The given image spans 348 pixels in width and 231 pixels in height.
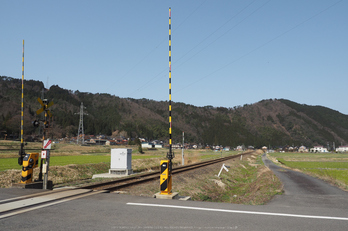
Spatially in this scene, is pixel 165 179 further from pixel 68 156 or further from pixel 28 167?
pixel 68 156

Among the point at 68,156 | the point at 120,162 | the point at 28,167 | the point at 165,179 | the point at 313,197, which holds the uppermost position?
the point at 28,167

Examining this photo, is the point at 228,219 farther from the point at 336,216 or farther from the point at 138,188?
the point at 138,188

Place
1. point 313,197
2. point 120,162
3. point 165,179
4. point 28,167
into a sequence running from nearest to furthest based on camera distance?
1. point 165,179
2. point 28,167
3. point 313,197
4. point 120,162

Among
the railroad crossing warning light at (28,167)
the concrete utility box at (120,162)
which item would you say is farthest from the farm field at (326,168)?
the railroad crossing warning light at (28,167)

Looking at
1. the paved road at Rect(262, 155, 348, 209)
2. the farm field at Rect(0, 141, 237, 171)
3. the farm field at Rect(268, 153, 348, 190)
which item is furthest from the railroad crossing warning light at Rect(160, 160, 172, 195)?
the farm field at Rect(0, 141, 237, 171)

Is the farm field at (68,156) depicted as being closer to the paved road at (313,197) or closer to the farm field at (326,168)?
the farm field at (326,168)

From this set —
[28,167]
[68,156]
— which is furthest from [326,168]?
[68,156]

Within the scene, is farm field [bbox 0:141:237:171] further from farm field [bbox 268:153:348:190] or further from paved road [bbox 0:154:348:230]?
paved road [bbox 0:154:348:230]

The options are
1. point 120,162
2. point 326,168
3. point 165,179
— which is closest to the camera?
point 165,179

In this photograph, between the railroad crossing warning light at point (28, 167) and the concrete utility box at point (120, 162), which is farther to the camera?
the concrete utility box at point (120, 162)

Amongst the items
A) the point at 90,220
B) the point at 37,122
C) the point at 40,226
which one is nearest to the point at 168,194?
the point at 90,220

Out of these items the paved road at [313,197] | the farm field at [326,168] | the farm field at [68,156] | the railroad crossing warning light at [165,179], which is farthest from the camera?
the farm field at [68,156]

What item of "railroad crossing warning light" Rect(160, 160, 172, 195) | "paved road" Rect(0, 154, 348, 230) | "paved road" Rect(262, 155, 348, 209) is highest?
"railroad crossing warning light" Rect(160, 160, 172, 195)

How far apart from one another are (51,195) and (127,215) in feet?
13.8
